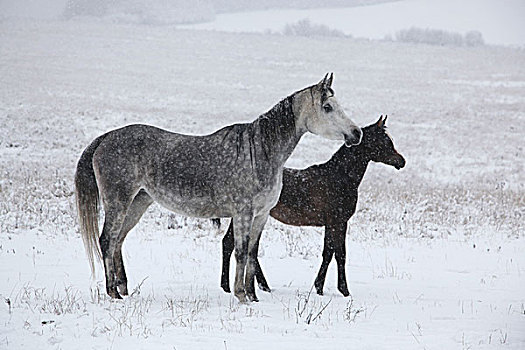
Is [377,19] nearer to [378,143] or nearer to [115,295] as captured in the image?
[378,143]

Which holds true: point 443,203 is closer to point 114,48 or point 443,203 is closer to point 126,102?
point 126,102

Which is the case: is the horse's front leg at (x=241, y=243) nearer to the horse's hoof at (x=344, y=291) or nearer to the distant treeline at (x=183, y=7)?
the horse's hoof at (x=344, y=291)

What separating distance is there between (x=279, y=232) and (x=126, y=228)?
15.5ft

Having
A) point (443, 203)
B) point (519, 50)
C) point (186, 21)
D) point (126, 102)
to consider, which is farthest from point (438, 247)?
point (519, 50)

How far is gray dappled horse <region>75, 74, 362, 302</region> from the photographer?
223 inches

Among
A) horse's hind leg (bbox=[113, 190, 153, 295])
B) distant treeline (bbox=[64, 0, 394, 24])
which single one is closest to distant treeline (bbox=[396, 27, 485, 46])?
distant treeline (bbox=[64, 0, 394, 24])

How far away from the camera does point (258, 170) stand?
5648 millimetres

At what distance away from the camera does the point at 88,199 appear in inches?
239

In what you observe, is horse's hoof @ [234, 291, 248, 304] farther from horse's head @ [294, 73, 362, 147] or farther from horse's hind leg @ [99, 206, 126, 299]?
horse's head @ [294, 73, 362, 147]

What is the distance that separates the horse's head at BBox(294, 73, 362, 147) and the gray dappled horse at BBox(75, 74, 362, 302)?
0.03ft

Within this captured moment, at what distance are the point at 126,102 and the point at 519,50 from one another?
31434 mm

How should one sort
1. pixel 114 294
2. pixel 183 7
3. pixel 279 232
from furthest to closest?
pixel 183 7 < pixel 279 232 < pixel 114 294

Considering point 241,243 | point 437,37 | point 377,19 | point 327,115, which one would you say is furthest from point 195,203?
point 437,37

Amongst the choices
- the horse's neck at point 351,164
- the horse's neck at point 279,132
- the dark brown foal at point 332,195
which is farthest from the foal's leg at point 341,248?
the horse's neck at point 279,132
